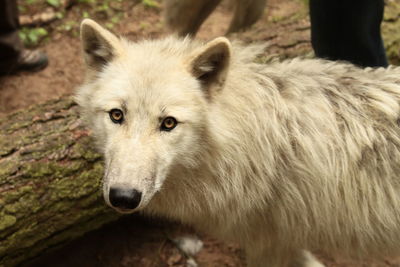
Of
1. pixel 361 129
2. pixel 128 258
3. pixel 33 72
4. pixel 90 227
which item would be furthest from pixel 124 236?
pixel 33 72

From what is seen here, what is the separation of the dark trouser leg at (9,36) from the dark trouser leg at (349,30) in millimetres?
3974

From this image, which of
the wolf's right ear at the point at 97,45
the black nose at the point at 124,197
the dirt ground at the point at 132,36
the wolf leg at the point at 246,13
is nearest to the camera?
the black nose at the point at 124,197

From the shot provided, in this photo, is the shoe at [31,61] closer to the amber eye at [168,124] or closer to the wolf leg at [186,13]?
the wolf leg at [186,13]

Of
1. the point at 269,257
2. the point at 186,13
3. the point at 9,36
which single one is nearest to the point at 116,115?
the point at 269,257

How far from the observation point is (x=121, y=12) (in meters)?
7.42

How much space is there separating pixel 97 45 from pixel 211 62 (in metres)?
0.76

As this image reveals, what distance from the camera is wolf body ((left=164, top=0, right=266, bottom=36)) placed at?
16.0ft

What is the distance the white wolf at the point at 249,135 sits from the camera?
2.56 m

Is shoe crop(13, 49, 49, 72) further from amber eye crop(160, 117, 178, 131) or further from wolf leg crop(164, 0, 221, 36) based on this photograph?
amber eye crop(160, 117, 178, 131)

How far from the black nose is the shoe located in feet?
14.7

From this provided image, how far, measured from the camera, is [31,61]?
245 inches

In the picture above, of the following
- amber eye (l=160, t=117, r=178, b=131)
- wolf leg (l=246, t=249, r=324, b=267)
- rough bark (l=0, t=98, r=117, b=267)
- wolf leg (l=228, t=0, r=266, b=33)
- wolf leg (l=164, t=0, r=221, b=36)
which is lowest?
wolf leg (l=246, t=249, r=324, b=267)

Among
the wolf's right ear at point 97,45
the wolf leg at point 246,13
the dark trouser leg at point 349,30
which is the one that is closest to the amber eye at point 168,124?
the wolf's right ear at point 97,45

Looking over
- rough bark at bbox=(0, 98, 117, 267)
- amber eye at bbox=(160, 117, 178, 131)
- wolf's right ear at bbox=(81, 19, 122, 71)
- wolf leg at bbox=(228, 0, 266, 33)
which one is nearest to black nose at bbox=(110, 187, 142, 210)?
amber eye at bbox=(160, 117, 178, 131)
